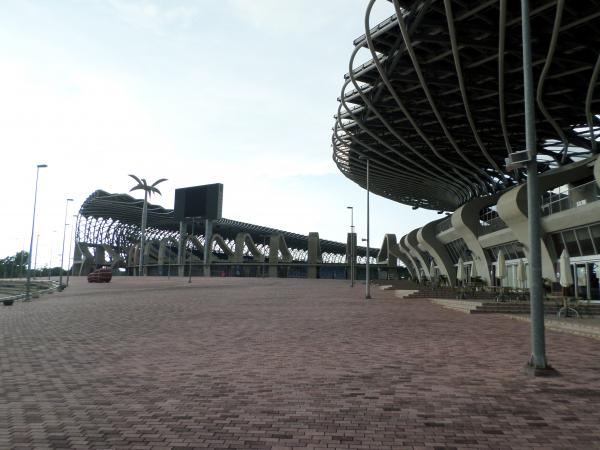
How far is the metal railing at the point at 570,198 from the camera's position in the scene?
919 inches

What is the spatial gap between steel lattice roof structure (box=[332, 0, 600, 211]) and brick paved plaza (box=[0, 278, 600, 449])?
13.7 metres

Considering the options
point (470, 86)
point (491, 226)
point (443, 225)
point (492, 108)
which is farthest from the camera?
point (443, 225)

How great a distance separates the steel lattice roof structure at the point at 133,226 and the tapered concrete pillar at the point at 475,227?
7551 centimetres

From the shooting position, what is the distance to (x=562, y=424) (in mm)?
5148

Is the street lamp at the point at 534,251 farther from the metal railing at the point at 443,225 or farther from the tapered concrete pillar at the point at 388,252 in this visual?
the tapered concrete pillar at the point at 388,252

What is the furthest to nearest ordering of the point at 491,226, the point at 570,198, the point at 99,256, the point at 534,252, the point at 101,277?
1. the point at 99,256
2. the point at 101,277
3. the point at 491,226
4. the point at 570,198
5. the point at 534,252

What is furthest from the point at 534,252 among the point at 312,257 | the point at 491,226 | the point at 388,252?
the point at 312,257

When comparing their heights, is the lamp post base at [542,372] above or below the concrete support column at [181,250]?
below

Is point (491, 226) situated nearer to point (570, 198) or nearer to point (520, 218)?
point (520, 218)

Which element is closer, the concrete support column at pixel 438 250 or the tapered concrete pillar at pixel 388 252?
the concrete support column at pixel 438 250

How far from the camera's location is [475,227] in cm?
3956

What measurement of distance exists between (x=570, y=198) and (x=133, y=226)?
133630 mm

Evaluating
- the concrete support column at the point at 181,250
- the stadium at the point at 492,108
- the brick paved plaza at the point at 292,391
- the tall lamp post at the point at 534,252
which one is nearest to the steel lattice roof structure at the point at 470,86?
the stadium at the point at 492,108

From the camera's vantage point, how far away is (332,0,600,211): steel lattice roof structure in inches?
793
